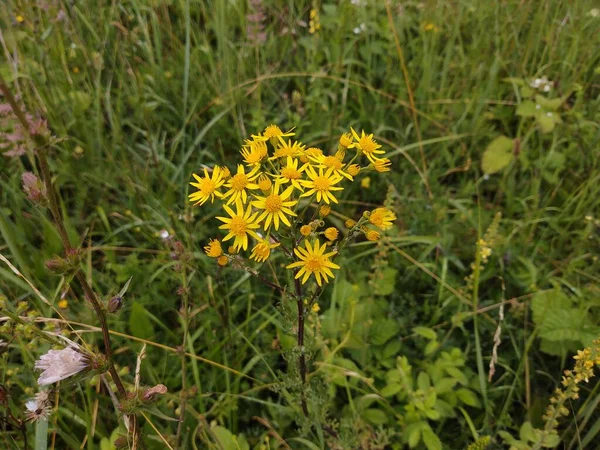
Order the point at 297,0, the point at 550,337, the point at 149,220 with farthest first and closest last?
the point at 297,0
the point at 149,220
the point at 550,337

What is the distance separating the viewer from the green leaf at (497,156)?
2357 millimetres

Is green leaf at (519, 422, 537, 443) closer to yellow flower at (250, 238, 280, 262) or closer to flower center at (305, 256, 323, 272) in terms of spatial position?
flower center at (305, 256, 323, 272)

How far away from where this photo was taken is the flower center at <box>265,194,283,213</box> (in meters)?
1.16

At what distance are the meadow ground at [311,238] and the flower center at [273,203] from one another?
4 cm

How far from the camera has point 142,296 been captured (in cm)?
204

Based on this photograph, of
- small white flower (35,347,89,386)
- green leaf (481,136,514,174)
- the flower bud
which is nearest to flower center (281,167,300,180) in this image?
the flower bud

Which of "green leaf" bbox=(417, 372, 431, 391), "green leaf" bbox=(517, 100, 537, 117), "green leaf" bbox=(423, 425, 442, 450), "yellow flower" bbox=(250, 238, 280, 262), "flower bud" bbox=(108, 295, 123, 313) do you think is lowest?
"green leaf" bbox=(423, 425, 442, 450)

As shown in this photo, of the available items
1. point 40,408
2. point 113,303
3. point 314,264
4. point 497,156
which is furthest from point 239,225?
point 497,156

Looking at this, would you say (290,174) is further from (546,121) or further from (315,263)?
(546,121)

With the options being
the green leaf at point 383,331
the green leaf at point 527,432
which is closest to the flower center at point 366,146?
the green leaf at point 383,331

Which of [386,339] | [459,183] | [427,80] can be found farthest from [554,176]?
[386,339]

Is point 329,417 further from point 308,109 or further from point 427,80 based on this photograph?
point 427,80

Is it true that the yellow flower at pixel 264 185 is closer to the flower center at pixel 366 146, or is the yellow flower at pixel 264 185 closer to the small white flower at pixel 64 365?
the flower center at pixel 366 146

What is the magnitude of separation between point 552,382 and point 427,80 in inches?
69.2
